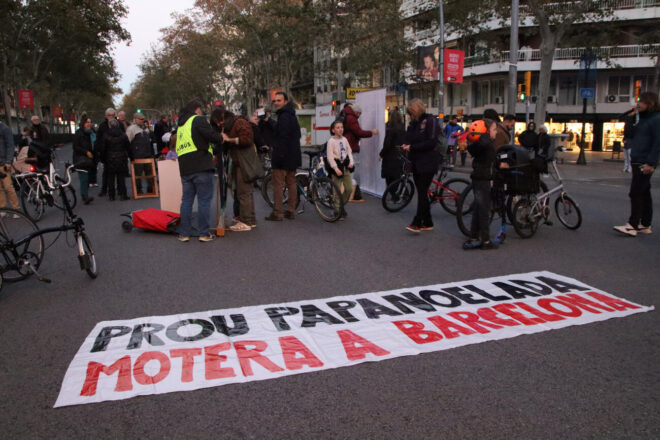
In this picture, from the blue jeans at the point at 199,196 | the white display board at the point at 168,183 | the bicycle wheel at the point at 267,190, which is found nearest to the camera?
the blue jeans at the point at 199,196

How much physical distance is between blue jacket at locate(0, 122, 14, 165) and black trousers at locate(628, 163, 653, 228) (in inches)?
376

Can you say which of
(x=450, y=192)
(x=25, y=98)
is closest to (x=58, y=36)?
(x=25, y=98)

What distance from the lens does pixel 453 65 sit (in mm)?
27125

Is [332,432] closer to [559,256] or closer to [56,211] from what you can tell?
[559,256]

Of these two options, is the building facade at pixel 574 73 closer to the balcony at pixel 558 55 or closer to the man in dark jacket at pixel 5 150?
the balcony at pixel 558 55

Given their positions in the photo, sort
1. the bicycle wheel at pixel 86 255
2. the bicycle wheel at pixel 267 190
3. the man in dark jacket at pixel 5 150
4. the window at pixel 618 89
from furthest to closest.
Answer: the window at pixel 618 89 → the bicycle wheel at pixel 267 190 → the man in dark jacket at pixel 5 150 → the bicycle wheel at pixel 86 255

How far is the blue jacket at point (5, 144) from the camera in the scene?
912 cm

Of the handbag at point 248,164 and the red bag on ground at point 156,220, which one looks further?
the handbag at point 248,164

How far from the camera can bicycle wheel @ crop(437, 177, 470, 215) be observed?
31.4 ft

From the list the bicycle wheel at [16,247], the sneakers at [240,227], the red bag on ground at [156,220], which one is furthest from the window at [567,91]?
the bicycle wheel at [16,247]

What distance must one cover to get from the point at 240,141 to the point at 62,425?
5882 millimetres

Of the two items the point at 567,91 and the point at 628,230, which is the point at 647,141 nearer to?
the point at 628,230

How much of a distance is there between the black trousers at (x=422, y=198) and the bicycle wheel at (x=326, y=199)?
150cm

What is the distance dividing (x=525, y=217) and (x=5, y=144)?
8255mm
